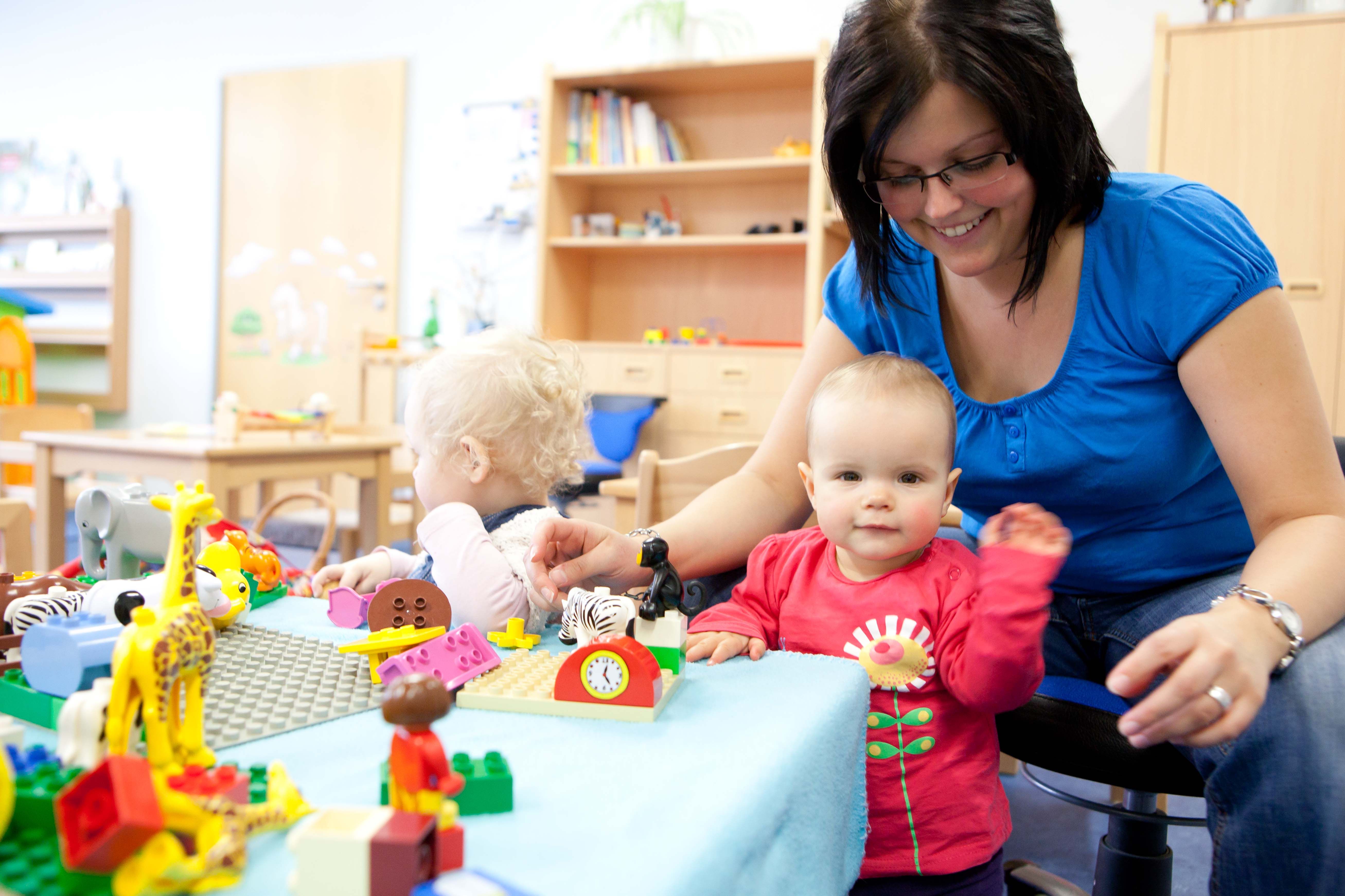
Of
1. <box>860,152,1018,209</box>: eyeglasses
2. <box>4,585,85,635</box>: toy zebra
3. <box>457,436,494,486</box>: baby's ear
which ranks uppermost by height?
<box>860,152,1018,209</box>: eyeglasses

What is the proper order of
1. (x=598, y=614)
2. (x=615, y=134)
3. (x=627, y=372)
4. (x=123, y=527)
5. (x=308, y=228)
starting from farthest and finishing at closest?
(x=308, y=228)
(x=615, y=134)
(x=627, y=372)
(x=123, y=527)
(x=598, y=614)

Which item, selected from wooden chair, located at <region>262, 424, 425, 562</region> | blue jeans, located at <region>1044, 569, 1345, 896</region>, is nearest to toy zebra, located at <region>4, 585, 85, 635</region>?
blue jeans, located at <region>1044, 569, 1345, 896</region>

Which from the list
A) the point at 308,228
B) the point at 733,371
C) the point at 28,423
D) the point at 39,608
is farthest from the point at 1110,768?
the point at 308,228

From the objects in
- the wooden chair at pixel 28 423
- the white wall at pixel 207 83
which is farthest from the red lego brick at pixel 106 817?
the white wall at pixel 207 83

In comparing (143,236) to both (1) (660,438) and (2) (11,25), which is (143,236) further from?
(1) (660,438)

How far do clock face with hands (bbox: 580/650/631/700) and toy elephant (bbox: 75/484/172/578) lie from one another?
16.8 inches

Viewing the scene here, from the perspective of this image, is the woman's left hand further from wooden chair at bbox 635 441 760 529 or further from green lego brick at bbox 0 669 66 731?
wooden chair at bbox 635 441 760 529

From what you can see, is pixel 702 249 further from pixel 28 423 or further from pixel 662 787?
pixel 662 787

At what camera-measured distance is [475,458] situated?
1.05 metres

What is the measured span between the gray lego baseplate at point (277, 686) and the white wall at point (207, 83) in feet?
11.0

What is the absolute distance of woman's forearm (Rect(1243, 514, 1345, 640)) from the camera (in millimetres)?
697

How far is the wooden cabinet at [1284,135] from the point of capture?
8.57ft

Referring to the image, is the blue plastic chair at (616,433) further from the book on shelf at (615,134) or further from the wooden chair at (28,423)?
the wooden chair at (28,423)

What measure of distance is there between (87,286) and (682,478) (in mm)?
4632
